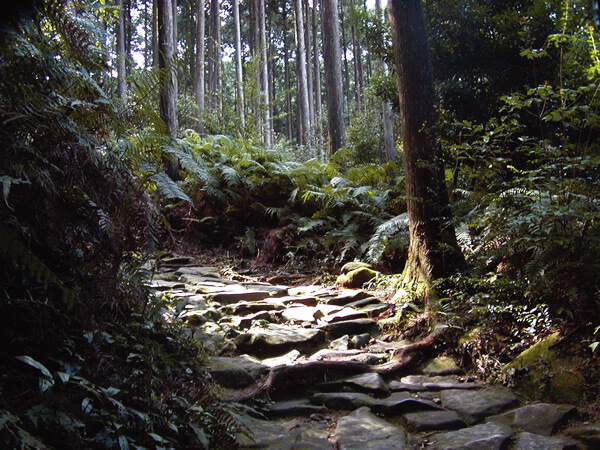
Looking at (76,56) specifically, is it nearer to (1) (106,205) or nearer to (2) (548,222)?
(1) (106,205)

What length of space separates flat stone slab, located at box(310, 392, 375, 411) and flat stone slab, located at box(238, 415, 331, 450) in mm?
325

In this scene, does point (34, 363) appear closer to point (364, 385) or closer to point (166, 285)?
point (364, 385)

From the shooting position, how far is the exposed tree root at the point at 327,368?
3.66 meters

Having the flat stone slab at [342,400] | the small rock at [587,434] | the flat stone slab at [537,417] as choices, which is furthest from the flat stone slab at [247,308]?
the small rock at [587,434]

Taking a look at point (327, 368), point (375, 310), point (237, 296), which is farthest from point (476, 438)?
point (237, 296)

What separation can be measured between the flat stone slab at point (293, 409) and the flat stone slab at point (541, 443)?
55.7 inches

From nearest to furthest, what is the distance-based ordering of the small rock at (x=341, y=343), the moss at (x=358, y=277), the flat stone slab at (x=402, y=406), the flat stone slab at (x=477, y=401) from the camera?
the flat stone slab at (x=477, y=401) < the flat stone slab at (x=402, y=406) < the small rock at (x=341, y=343) < the moss at (x=358, y=277)

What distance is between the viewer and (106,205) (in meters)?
2.74

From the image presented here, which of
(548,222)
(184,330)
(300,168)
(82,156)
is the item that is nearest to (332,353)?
(184,330)

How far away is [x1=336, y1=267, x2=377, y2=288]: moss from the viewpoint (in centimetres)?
643

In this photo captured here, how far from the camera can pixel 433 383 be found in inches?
150

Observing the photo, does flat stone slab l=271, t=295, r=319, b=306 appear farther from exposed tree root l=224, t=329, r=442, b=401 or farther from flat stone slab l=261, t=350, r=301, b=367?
exposed tree root l=224, t=329, r=442, b=401

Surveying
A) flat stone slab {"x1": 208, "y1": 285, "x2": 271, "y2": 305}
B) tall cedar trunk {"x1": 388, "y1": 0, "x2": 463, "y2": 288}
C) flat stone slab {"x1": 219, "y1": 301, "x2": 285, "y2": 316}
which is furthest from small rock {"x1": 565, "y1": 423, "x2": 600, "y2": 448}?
flat stone slab {"x1": 208, "y1": 285, "x2": 271, "y2": 305}

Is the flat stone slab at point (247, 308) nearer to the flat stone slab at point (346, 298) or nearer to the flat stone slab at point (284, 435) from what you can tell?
the flat stone slab at point (346, 298)
